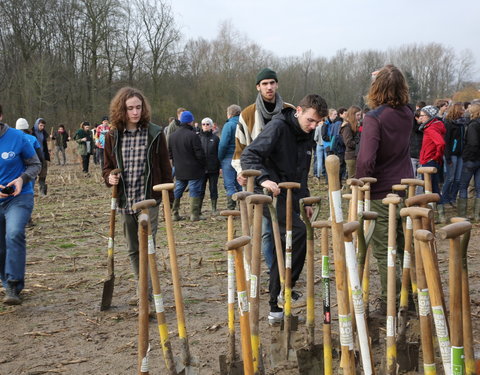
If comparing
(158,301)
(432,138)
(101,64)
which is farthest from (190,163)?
(101,64)

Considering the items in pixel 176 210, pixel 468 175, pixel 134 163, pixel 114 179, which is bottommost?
pixel 176 210

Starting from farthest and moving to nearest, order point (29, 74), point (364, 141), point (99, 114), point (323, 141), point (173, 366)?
point (99, 114) < point (29, 74) < point (323, 141) < point (364, 141) < point (173, 366)

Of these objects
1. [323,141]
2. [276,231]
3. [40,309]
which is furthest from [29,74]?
[276,231]

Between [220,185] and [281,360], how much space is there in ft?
37.9

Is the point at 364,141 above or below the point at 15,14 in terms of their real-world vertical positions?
below

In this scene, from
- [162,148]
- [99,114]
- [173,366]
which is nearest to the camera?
[173,366]

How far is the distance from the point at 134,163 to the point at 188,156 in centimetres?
485

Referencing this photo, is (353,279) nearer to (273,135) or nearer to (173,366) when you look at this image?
(173,366)

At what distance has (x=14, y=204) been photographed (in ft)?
16.8

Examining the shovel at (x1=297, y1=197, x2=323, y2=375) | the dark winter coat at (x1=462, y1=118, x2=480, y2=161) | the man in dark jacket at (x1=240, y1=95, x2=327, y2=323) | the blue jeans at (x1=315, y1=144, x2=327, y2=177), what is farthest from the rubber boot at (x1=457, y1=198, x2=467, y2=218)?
the shovel at (x1=297, y1=197, x2=323, y2=375)

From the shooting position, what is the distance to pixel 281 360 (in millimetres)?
3598

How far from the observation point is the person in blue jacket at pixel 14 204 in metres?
5.04

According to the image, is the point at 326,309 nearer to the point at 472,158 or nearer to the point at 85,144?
the point at 472,158

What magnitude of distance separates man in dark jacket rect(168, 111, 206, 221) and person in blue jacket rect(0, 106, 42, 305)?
4.38m
